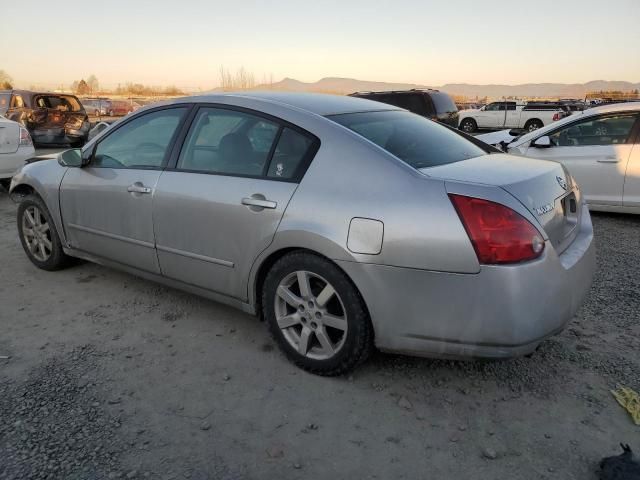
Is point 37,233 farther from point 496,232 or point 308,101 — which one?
point 496,232

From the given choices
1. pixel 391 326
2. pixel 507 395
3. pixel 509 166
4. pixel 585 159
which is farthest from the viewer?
pixel 585 159

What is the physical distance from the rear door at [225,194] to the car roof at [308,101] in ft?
0.37

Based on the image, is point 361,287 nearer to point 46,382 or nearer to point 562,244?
point 562,244

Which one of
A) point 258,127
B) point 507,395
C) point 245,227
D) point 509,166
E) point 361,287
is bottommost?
point 507,395

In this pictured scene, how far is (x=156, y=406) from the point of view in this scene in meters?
2.62

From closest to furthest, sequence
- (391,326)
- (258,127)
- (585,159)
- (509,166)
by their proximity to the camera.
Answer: (391,326)
(509,166)
(258,127)
(585,159)

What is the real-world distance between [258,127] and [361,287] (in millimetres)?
1210

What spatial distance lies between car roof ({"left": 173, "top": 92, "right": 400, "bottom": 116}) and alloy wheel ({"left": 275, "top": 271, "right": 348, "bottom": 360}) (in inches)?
39.2

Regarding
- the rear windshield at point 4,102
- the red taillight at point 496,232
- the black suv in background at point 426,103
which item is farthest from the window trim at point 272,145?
the rear windshield at point 4,102

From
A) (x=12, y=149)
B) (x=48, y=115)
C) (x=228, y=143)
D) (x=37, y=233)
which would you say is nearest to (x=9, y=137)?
(x=12, y=149)

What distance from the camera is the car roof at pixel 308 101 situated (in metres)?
3.14

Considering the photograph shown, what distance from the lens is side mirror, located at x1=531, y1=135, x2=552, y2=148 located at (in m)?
6.89

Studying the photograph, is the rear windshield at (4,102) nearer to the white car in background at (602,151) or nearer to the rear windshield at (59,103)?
the rear windshield at (59,103)

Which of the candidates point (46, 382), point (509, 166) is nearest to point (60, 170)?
point (46, 382)
